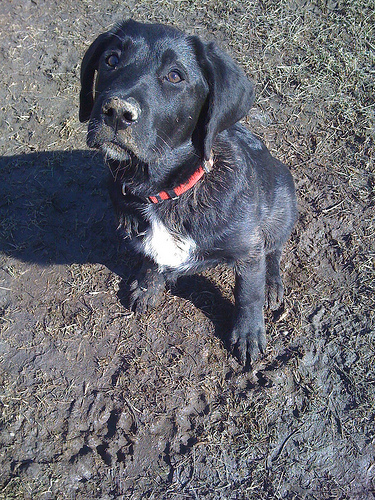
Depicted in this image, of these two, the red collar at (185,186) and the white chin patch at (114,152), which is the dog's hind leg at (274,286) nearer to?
the red collar at (185,186)

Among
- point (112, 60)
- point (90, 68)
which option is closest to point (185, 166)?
point (112, 60)

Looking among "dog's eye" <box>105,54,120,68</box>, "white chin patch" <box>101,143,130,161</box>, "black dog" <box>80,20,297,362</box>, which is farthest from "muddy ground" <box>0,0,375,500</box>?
"dog's eye" <box>105,54,120,68</box>

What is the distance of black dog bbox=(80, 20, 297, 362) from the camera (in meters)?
2.77

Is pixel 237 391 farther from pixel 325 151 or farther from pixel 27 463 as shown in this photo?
pixel 325 151

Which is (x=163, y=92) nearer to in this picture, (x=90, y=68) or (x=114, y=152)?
(x=114, y=152)

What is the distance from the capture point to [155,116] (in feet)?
9.03

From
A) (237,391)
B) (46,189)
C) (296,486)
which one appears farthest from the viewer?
(46,189)

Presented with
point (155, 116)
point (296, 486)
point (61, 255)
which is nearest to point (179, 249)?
point (155, 116)

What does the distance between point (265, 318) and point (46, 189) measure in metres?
2.27

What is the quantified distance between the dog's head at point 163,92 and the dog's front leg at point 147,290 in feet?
4.08

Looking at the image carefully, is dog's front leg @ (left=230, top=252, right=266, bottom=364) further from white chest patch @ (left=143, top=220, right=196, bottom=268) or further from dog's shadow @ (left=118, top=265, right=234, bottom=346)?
white chest patch @ (left=143, top=220, right=196, bottom=268)

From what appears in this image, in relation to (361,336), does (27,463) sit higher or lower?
lower

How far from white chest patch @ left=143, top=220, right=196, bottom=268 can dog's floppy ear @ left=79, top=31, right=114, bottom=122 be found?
90 cm

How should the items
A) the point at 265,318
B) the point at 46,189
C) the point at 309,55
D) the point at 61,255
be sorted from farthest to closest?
the point at 309,55 → the point at 46,189 → the point at 61,255 → the point at 265,318
